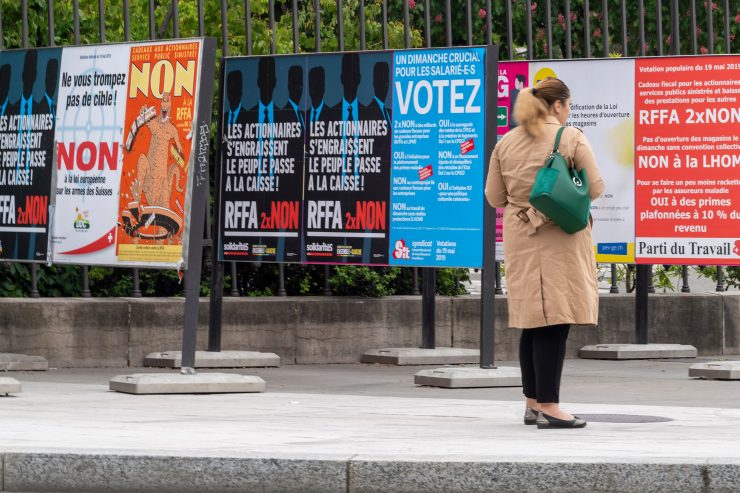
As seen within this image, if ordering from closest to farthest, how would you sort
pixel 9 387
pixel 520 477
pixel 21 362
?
pixel 520 477 < pixel 9 387 < pixel 21 362

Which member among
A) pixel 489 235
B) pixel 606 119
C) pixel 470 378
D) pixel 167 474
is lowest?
pixel 167 474

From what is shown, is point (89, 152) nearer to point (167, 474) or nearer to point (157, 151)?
point (157, 151)

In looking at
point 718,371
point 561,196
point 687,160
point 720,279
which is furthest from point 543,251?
point 720,279

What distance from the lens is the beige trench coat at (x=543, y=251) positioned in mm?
7645

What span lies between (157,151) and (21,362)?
2046mm

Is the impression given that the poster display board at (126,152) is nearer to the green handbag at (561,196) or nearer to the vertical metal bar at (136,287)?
the vertical metal bar at (136,287)

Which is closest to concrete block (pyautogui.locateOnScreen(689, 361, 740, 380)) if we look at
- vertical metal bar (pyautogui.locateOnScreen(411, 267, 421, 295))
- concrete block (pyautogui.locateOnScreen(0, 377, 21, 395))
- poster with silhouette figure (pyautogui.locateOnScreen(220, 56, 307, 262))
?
vertical metal bar (pyautogui.locateOnScreen(411, 267, 421, 295))

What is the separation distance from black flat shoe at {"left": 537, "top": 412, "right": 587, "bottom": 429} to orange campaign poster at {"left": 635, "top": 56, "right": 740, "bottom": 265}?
473 centimetres

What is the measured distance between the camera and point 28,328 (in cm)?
1114

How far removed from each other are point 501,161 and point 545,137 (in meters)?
0.26

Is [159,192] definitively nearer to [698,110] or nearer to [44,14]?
[44,14]

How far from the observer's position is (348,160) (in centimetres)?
1120

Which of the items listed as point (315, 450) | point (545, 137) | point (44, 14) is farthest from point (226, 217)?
point (315, 450)

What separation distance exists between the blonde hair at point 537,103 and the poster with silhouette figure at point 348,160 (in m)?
3.20
